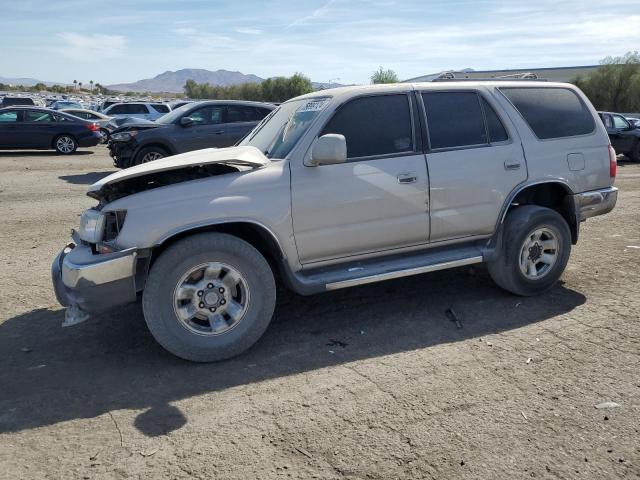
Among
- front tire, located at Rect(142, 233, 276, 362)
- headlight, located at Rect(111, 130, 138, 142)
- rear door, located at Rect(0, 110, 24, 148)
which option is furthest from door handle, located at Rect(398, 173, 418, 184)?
rear door, located at Rect(0, 110, 24, 148)

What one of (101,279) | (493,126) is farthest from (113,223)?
(493,126)

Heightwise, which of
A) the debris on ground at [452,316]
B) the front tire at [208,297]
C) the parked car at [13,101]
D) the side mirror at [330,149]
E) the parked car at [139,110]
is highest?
the parked car at [13,101]

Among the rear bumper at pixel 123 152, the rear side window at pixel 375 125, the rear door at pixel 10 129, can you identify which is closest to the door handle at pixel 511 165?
the rear side window at pixel 375 125

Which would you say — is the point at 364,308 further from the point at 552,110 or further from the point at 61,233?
the point at 61,233

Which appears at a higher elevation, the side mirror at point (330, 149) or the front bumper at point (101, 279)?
the side mirror at point (330, 149)

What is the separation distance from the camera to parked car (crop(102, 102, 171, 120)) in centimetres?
2551

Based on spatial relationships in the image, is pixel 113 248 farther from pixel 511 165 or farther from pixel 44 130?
pixel 44 130

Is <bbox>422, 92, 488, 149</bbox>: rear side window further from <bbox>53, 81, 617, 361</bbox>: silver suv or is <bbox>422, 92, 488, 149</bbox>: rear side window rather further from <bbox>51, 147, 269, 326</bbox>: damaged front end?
<bbox>51, 147, 269, 326</bbox>: damaged front end

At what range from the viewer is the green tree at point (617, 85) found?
40719 millimetres

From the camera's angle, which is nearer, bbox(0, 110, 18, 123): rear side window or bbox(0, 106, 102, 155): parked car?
bbox(0, 110, 18, 123): rear side window

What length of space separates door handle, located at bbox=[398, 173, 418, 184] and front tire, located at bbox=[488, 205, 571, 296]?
1.09 metres

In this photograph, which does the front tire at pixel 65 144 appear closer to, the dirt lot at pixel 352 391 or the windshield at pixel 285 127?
the dirt lot at pixel 352 391

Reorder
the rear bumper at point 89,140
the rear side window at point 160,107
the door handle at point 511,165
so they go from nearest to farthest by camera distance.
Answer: the door handle at point 511,165
the rear bumper at point 89,140
the rear side window at point 160,107

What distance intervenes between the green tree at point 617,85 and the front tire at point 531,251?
40.7 meters
